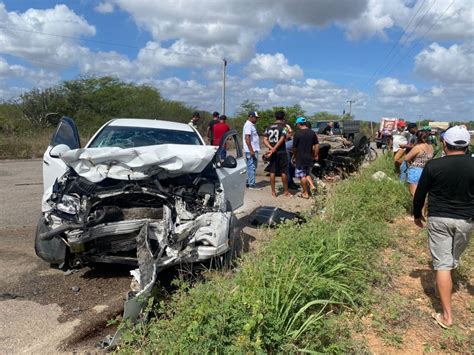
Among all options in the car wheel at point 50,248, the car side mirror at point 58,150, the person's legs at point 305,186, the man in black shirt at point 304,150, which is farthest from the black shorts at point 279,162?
the car wheel at point 50,248

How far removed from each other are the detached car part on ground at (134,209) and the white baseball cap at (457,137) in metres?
2.24

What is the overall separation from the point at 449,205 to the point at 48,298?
12.6 feet

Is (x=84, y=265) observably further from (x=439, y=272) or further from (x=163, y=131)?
(x=439, y=272)

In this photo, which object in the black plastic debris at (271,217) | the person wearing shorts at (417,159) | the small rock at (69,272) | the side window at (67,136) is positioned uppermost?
the side window at (67,136)

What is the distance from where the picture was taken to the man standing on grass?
3617 mm

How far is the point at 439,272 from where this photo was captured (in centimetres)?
370

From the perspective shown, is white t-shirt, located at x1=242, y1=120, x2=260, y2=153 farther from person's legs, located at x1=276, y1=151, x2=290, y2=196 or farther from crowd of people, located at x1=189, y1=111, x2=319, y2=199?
person's legs, located at x1=276, y1=151, x2=290, y2=196

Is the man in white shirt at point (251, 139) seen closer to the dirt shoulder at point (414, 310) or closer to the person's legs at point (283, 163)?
the person's legs at point (283, 163)

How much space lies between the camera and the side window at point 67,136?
5147mm

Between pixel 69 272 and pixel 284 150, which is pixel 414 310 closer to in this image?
pixel 69 272


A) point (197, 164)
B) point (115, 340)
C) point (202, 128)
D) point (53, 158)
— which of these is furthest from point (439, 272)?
point (202, 128)

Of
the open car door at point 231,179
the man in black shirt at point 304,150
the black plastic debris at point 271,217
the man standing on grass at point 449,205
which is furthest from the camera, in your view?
the man in black shirt at point 304,150

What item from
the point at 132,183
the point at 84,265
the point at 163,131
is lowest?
the point at 84,265

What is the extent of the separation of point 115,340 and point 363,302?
2260 millimetres
